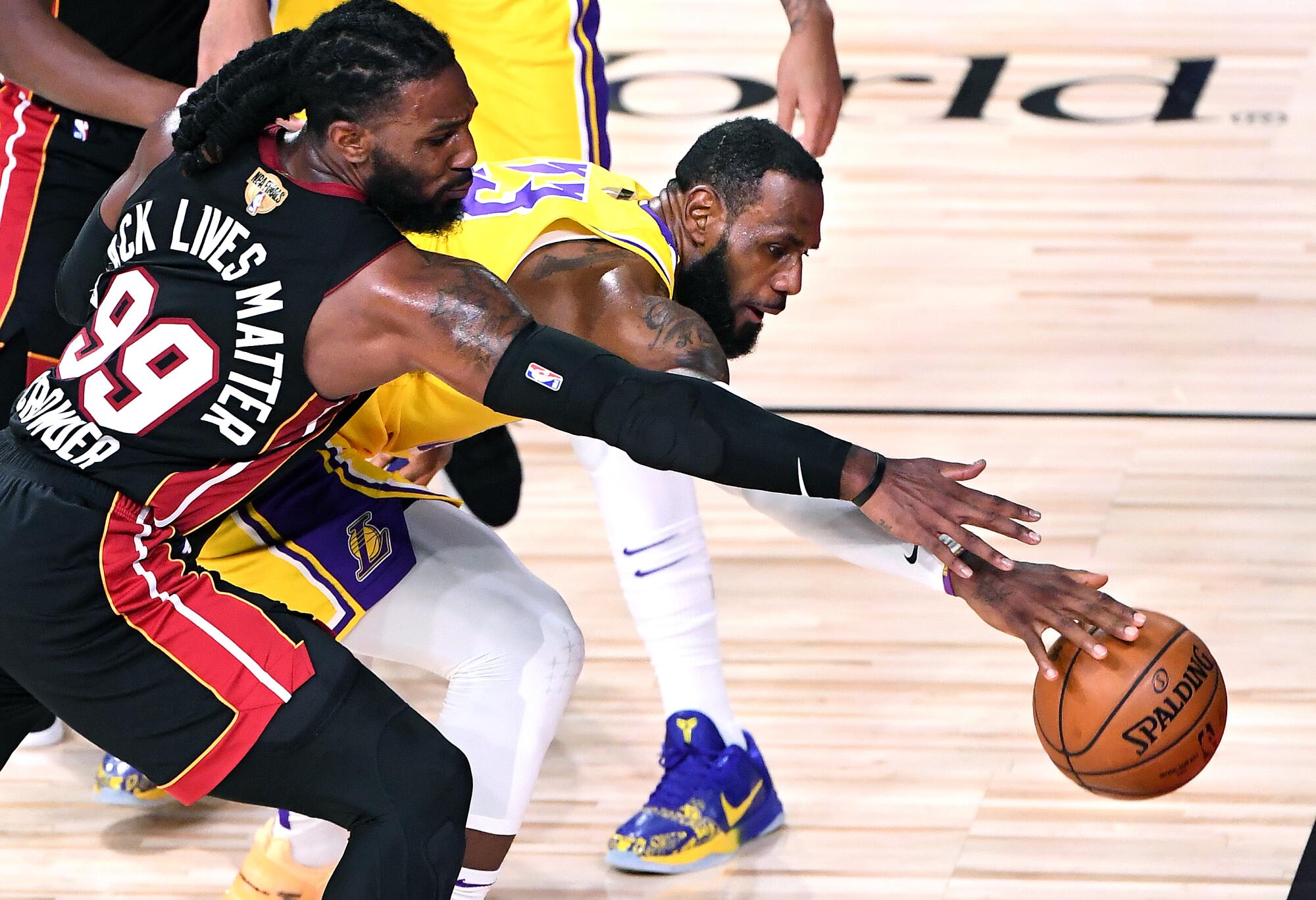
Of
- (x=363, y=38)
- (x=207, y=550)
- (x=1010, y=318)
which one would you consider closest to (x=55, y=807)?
(x=207, y=550)

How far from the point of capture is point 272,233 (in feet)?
7.35

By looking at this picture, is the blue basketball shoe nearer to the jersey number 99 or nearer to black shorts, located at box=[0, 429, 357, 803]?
black shorts, located at box=[0, 429, 357, 803]

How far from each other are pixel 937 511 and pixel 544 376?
1.72ft

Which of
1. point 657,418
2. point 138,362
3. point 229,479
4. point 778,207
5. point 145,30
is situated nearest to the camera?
point 657,418

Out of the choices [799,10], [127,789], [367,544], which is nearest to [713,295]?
[367,544]

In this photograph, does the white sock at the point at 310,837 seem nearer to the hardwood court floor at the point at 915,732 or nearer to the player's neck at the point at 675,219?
the hardwood court floor at the point at 915,732

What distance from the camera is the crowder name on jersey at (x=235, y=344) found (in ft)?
7.33

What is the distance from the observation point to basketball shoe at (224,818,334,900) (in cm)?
295

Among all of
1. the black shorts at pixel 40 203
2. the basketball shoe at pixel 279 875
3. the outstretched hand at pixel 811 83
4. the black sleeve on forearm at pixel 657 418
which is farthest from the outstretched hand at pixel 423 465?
the black sleeve on forearm at pixel 657 418

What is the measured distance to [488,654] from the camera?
2.68 meters

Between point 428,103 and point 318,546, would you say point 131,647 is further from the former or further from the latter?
point 428,103

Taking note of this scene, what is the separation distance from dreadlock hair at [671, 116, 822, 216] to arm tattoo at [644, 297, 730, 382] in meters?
0.40

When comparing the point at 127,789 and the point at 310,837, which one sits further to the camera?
the point at 127,789

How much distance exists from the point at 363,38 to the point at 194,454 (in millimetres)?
592
